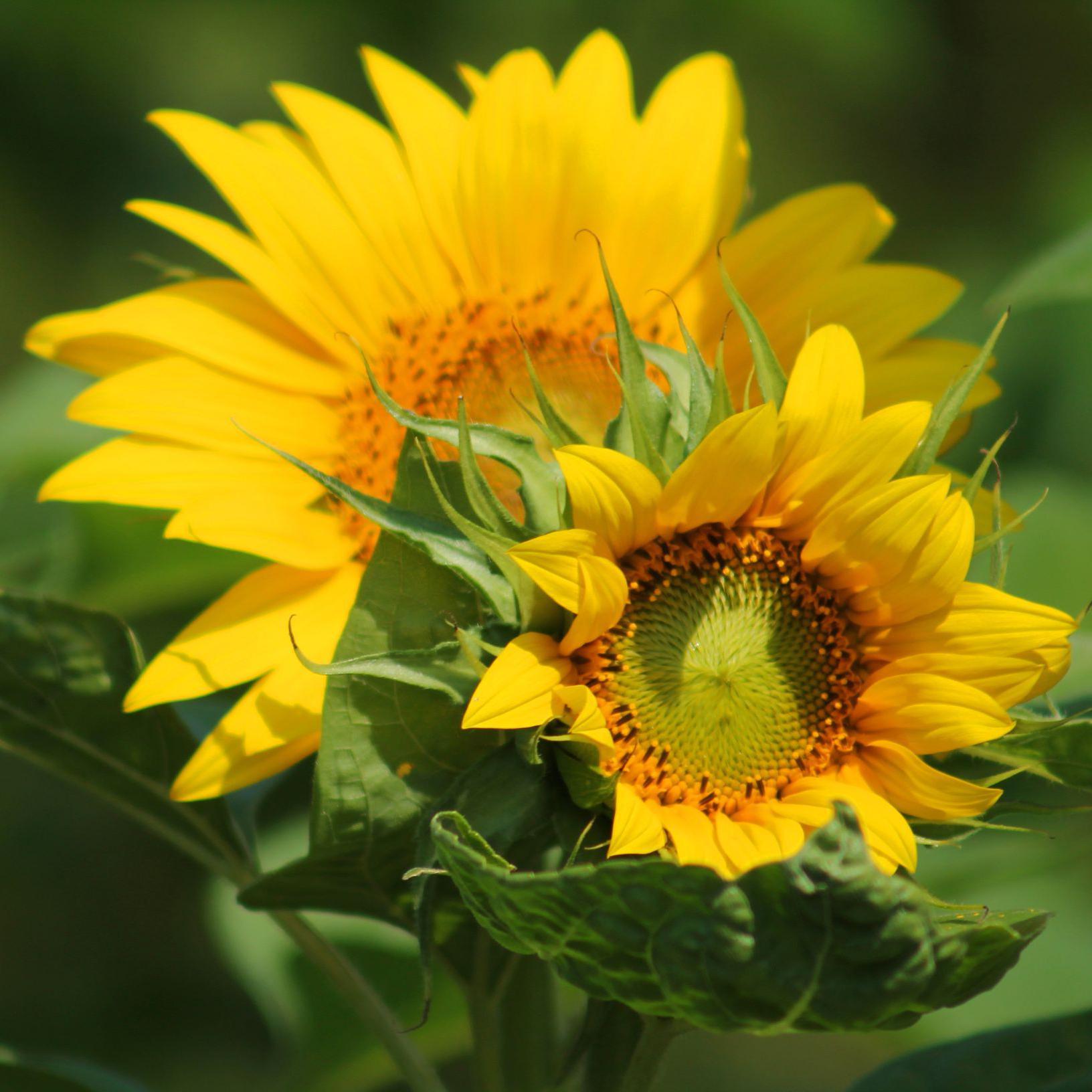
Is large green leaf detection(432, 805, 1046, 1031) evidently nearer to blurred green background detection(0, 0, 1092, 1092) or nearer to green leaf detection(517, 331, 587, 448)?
green leaf detection(517, 331, 587, 448)

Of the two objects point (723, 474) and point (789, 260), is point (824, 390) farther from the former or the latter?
point (789, 260)

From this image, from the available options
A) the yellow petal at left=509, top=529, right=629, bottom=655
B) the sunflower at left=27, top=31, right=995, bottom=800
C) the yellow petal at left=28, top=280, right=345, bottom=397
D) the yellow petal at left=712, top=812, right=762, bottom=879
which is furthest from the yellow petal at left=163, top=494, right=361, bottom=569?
the yellow petal at left=712, top=812, right=762, bottom=879

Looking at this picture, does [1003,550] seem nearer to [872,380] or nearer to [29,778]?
[872,380]

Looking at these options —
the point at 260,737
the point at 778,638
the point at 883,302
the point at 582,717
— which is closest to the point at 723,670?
the point at 778,638

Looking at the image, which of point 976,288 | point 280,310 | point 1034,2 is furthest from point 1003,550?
point 1034,2

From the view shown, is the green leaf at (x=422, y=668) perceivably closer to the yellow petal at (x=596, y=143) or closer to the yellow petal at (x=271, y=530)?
the yellow petal at (x=271, y=530)
